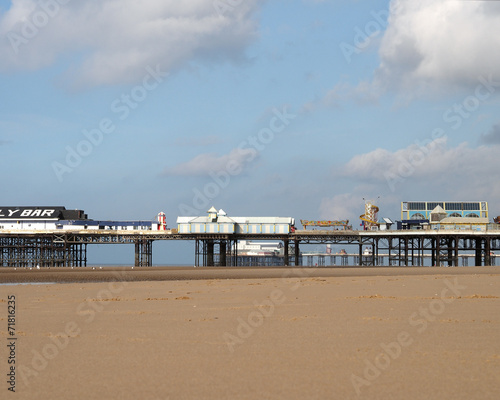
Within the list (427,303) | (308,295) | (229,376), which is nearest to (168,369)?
(229,376)

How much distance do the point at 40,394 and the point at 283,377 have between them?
10.4ft

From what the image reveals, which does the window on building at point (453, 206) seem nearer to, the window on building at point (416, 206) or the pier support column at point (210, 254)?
the window on building at point (416, 206)

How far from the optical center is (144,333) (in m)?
12.2

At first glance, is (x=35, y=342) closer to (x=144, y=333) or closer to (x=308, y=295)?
(x=144, y=333)

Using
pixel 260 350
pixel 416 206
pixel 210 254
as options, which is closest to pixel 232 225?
pixel 210 254

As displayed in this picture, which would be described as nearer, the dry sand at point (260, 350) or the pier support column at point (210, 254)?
the dry sand at point (260, 350)

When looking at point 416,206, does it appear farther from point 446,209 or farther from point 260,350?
point 260,350

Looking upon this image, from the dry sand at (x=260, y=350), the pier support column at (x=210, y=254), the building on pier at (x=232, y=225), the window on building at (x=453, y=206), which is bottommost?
the pier support column at (x=210, y=254)

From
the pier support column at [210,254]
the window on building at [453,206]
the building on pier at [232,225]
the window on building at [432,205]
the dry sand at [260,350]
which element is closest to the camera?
the dry sand at [260,350]

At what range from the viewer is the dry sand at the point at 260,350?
7828 mm

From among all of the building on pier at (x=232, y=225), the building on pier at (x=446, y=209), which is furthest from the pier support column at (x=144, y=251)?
the building on pier at (x=446, y=209)

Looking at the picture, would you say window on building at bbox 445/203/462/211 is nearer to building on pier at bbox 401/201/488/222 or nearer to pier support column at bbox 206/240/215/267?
building on pier at bbox 401/201/488/222

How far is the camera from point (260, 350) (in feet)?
33.6

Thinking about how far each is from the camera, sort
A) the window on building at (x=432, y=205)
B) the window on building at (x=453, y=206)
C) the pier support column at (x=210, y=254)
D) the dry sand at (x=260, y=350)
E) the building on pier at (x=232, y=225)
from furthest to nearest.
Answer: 1. the window on building at (x=453, y=206)
2. the window on building at (x=432, y=205)
3. the building on pier at (x=232, y=225)
4. the pier support column at (x=210, y=254)
5. the dry sand at (x=260, y=350)
